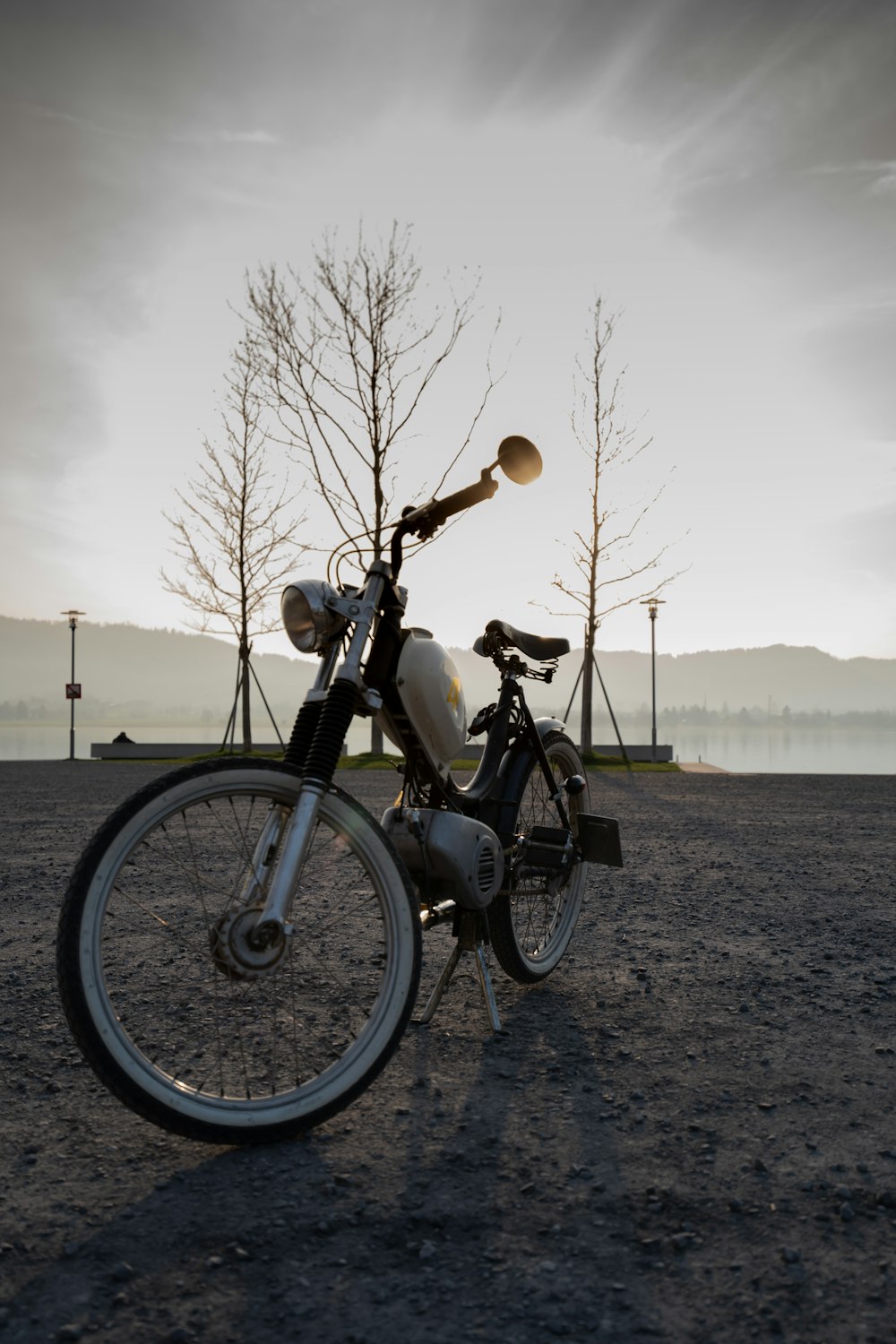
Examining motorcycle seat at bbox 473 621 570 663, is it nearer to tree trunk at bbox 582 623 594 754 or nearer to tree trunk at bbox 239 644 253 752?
tree trunk at bbox 582 623 594 754

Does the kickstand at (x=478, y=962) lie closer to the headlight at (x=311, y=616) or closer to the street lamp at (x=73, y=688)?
the headlight at (x=311, y=616)

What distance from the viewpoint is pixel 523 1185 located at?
2172 mm

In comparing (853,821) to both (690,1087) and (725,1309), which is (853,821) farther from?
(725,1309)

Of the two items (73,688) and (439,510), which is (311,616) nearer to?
(439,510)

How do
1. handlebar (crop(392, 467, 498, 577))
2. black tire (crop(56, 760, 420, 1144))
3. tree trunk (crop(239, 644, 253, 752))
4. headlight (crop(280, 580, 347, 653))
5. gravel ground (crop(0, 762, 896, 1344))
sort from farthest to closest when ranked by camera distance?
tree trunk (crop(239, 644, 253, 752)) → handlebar (crop(392, 467, 498, 577)) → headlight (crop(280, 580, 347, 653)) → black tire (crop(56, 760, 420, 1144)) → gravel ground (crop(0, 762, 896, 1344))

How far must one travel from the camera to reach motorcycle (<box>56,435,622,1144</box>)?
2.26 m

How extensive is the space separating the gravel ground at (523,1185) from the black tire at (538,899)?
132 mm

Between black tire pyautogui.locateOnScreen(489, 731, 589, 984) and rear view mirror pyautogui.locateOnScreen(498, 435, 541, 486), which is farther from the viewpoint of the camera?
black tire pyautogui.locateOnScreen(489, 731, 589, 984)

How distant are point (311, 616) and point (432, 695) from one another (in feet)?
1.63

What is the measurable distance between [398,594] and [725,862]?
4.95m

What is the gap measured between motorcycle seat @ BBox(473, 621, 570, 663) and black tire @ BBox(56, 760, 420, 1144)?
3.18 ft

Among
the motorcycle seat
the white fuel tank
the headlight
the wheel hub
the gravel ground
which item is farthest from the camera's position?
the motorcycle seat

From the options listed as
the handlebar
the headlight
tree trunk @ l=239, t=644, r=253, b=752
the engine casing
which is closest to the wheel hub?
the engine casing

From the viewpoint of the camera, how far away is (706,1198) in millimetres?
2102
